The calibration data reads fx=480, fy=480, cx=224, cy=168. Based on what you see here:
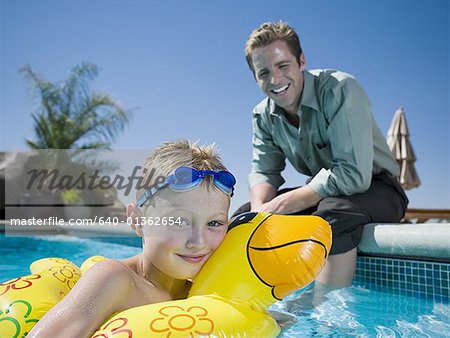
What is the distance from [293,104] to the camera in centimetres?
367

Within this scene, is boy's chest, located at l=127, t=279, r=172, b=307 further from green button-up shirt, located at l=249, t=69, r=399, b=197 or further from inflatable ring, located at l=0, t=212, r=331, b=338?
green button-up shirt, located at l=249, t=69, r=399, b=197

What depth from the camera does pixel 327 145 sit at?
12.2ft

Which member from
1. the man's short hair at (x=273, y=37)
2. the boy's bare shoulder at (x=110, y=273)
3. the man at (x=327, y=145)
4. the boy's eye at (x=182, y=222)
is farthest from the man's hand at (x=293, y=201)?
the boy's bare shoulder at (x=110, y=273)

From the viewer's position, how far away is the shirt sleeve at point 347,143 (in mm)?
3363

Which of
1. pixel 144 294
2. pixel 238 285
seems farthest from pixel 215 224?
pixel 144 294

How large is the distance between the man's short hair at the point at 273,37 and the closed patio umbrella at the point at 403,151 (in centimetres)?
664

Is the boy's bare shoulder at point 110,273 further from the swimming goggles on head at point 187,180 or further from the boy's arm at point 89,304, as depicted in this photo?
the swimming goggles on head at point 187,180

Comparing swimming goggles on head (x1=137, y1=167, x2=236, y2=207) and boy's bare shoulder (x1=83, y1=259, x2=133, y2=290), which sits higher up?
swimming goggles on head (x1=137, y1=167, x2=236, y2=207)

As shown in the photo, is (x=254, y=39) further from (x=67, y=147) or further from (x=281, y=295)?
(x=67, y=147)

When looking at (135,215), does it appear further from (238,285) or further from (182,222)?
(238,285)

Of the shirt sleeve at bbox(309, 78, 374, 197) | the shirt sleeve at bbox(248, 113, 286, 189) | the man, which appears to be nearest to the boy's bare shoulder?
the man

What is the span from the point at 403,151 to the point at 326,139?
262 inches

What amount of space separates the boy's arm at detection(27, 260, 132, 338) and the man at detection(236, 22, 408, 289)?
6.39ft

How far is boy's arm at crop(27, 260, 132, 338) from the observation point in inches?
54.1
